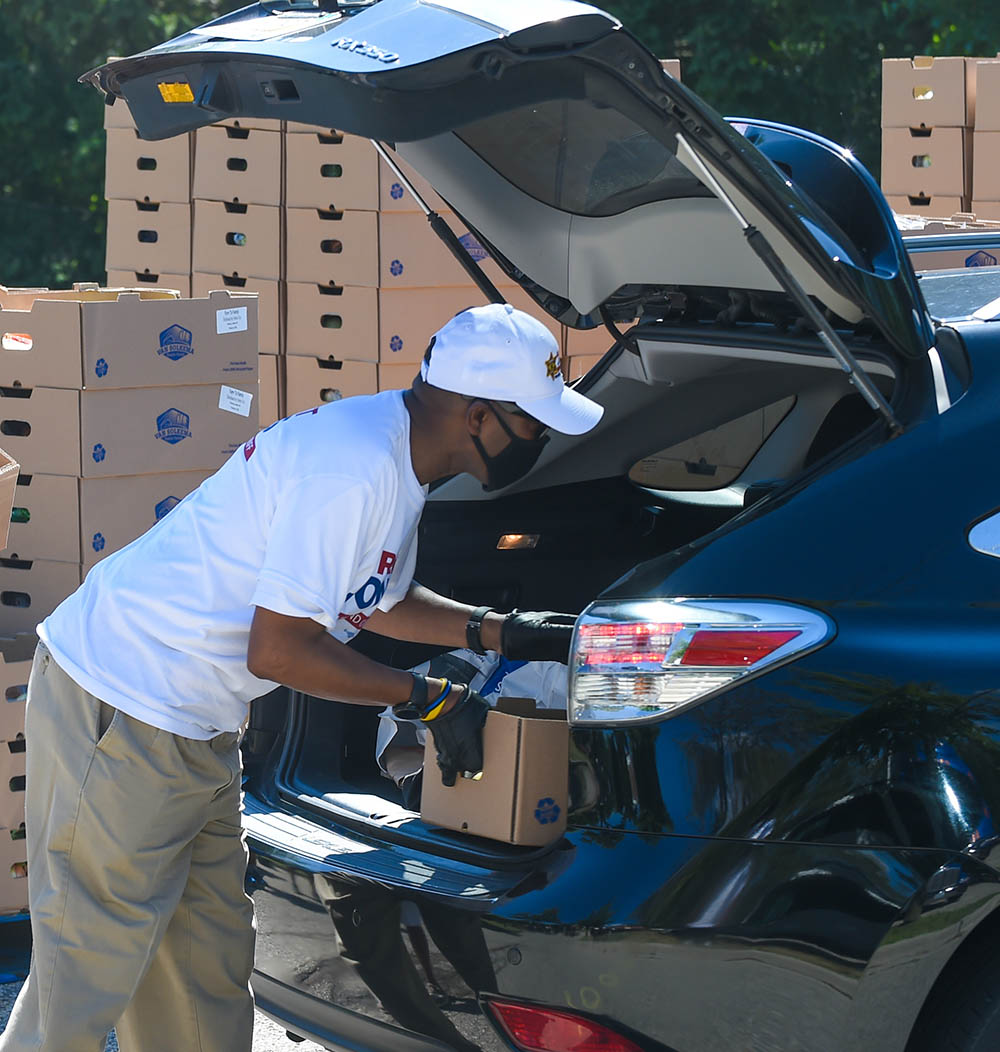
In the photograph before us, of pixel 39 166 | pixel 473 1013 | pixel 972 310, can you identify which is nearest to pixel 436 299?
pixel 972 310

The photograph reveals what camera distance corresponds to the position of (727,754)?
6.49ft

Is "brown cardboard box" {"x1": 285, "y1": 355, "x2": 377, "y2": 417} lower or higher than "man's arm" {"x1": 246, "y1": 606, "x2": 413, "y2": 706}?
higher

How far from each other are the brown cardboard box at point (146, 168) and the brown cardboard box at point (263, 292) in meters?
0.37

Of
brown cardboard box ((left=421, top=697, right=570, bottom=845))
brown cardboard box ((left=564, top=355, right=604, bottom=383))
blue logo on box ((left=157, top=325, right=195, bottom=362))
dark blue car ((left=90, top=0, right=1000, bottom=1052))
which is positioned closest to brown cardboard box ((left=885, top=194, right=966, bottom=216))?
brown cardboard box ((left=564, top=355, right=604, bottom=383))

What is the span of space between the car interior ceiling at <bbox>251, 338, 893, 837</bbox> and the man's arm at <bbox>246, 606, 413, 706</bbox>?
2.16 feet

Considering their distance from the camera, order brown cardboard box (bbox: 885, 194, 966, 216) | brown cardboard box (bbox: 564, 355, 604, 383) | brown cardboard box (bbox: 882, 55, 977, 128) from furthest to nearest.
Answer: brown cardboard box (bbox: 885, 194, 966, 216) < brown cardboard box (bbox: 882, 55, 977, 128) < brown cardboard box (bbox: 564, 355, 604, 383)

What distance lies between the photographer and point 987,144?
23.7 ft

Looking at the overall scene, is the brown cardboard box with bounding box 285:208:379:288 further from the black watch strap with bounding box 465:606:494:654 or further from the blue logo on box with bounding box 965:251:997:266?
the black watch strap with bounding box 465:606:494:654

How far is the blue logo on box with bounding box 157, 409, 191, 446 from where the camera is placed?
14.6 ft

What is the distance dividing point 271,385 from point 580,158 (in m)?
4.25

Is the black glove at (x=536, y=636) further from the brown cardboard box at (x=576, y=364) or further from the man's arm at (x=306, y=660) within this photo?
the brown cardboard box at (x=576, y=364)

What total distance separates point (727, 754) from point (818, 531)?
1.14 feet

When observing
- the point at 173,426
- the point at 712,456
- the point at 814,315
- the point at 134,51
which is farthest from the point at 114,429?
the point at 134,51

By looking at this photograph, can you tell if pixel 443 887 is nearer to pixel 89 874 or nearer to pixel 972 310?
pixel 89 874
